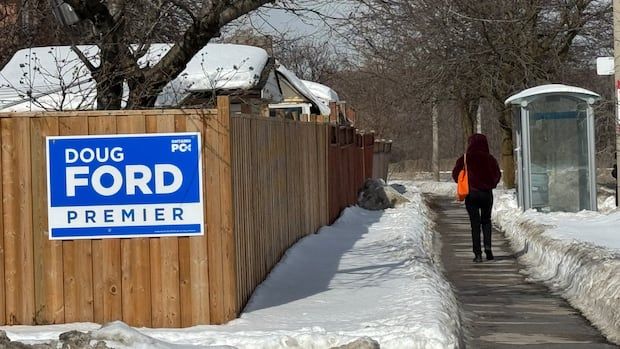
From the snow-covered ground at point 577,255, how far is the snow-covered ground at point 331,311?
1460 millimetres

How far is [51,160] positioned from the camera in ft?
28.8

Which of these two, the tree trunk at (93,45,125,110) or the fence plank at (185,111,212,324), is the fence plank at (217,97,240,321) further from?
the tree trunk at (93,45,125,110)

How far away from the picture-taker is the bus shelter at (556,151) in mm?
21266

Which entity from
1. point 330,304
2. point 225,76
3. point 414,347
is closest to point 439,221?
point 225,76

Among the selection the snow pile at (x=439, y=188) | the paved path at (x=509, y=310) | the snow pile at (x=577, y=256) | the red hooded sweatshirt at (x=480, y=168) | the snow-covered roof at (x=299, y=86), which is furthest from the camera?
the snow pile at (x=439, y=188)

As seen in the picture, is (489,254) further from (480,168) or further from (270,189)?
(270,189)

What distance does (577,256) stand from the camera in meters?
13.2

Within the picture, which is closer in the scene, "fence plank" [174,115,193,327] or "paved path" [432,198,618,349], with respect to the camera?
"fence plank" [174,115,193,327]

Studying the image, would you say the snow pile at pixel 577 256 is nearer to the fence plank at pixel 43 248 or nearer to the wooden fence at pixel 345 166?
the wooden fence at pixel 345 166

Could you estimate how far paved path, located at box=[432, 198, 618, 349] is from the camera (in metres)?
9.67

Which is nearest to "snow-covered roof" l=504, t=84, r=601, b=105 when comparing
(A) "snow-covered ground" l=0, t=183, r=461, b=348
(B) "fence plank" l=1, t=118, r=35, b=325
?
(A) "snow-covered ground" l=0, t=183, r=461, b=348

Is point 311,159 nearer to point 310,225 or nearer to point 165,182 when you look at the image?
point 310,225

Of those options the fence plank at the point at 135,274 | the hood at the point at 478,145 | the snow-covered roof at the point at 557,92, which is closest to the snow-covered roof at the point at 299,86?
the snow-covered roof at the point at 557,92

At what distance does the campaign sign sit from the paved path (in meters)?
2.80
